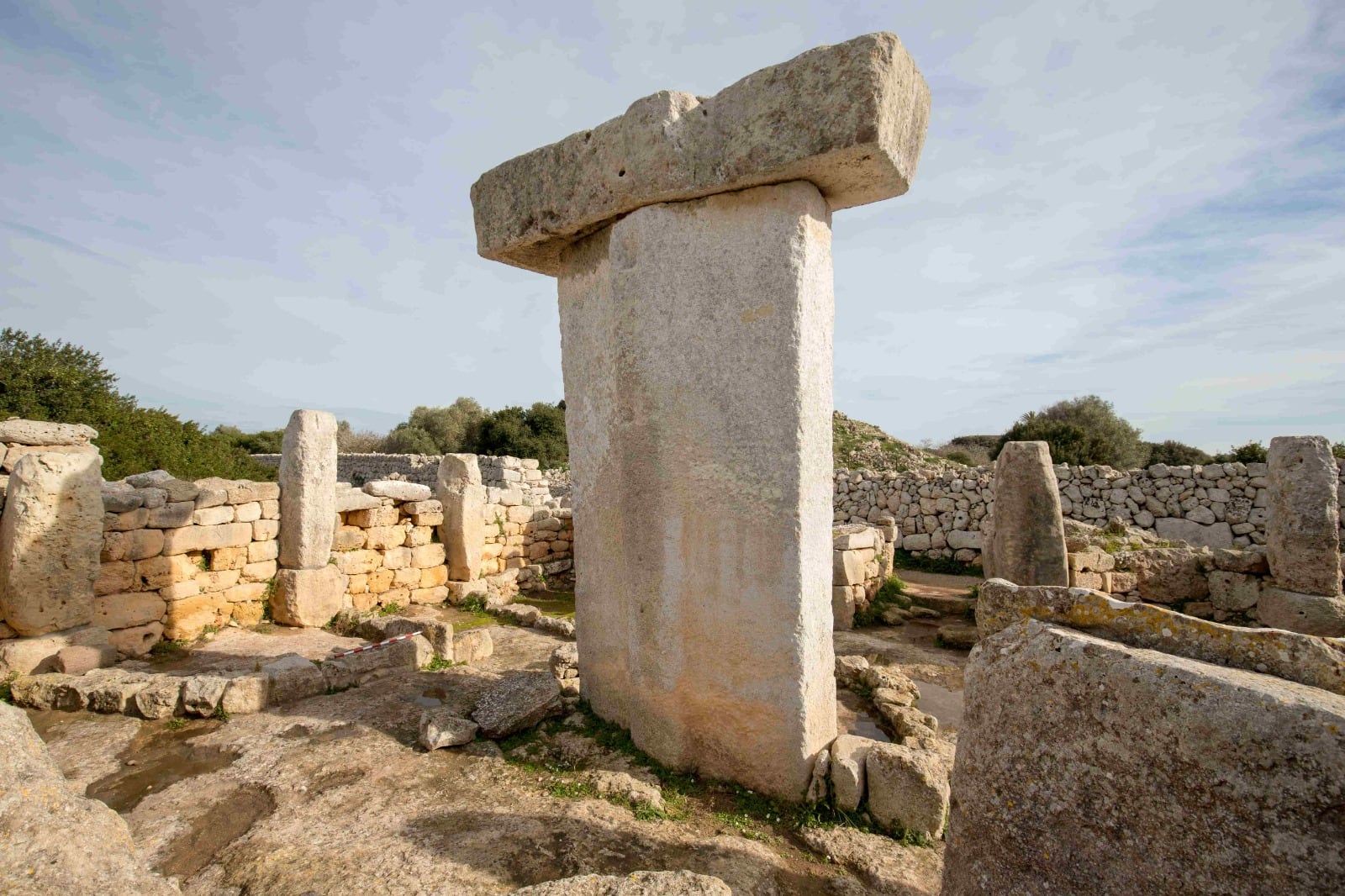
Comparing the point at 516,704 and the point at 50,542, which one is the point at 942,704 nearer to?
the point at 516,704

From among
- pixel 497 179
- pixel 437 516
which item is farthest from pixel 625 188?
pixel 437 516

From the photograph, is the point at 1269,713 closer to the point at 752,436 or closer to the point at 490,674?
the point at 752,436

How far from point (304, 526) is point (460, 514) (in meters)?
2.06

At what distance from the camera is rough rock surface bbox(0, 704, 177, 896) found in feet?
5.96

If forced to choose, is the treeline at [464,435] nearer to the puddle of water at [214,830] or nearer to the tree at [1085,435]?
the tree at [1085,435]

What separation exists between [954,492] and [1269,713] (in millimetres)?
13163

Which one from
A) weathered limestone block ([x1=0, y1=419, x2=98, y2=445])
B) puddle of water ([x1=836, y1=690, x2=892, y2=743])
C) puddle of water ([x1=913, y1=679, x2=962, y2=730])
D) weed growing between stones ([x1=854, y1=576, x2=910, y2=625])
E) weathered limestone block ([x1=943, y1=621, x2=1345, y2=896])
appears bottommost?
puddle of water ([x1=913, y1=679, x2=962, y2=730])

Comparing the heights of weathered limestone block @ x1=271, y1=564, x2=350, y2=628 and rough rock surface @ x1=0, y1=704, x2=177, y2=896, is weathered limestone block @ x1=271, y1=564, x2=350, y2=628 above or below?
below

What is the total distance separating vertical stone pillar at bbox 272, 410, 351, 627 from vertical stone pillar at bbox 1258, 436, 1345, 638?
1018cm

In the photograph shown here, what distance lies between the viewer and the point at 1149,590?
8586mm

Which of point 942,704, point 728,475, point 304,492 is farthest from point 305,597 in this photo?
point 942,704

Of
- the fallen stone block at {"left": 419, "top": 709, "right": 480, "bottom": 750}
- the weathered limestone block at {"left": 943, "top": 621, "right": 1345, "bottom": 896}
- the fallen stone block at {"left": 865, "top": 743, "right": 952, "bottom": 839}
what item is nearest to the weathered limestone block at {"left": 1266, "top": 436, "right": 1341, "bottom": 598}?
the fallen stone block at {"left": 865, "top": 743, "right": 952, "bottom": 839}

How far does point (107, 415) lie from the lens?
13.6 m

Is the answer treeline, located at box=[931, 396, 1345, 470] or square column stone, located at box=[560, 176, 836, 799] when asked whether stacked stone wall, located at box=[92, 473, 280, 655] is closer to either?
square column stone, located at box=[560, 176, 836, 799]
